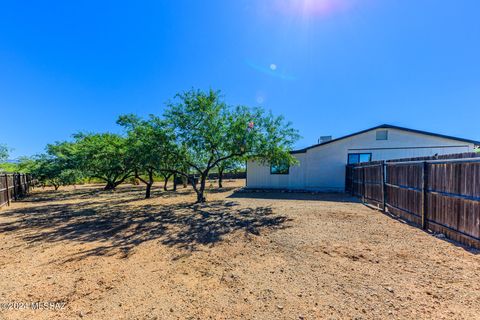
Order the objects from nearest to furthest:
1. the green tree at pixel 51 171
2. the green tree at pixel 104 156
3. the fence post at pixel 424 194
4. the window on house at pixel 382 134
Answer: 1. the fence post at pixel 424 194
2. the green tree at pixel 104 156
3. the window on house at pixel 382 134
4. the green tree at pixel 51 171

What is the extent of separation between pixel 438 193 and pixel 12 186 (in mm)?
17593

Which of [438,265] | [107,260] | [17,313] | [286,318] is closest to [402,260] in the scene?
[438,265]

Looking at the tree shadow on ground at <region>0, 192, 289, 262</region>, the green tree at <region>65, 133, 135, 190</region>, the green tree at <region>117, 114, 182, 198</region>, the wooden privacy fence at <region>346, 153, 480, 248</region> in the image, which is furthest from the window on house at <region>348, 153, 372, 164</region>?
the green tree at <region>65, 133, 135, 190</region>

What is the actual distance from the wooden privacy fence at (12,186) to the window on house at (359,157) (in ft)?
58.8

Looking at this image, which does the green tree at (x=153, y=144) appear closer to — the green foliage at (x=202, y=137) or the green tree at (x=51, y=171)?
the green foliage at (x=202, y=137)

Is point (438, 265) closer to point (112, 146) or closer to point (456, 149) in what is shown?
point (112, 146)

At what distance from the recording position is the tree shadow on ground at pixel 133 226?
442 centimetres

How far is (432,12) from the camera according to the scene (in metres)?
7.28

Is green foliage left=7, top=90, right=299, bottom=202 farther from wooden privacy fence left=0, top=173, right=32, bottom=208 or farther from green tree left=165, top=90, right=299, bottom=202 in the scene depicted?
wooden privacy fence left=0, top=173, right=32, bottom=208

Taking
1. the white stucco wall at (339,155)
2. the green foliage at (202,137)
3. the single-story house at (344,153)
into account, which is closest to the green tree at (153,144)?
the green foliage at (202,137)

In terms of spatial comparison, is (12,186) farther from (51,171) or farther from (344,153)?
(344,153)

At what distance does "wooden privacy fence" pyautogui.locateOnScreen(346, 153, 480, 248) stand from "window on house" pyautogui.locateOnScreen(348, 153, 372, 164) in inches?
227

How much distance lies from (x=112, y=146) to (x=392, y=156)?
619 inches

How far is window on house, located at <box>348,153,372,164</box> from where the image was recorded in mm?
12606
